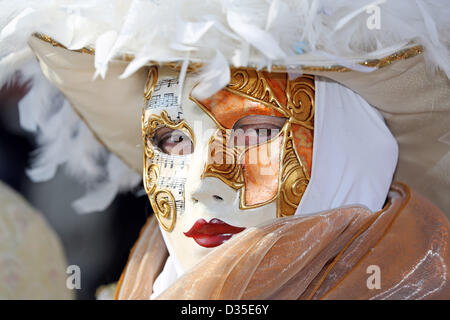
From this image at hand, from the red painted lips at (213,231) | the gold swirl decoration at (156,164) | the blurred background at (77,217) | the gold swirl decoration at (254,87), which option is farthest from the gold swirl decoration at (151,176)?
the blurred background at (77,217)

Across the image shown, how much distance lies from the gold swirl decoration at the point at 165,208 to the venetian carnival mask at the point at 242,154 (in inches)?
1.0

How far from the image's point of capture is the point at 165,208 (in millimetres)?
1589

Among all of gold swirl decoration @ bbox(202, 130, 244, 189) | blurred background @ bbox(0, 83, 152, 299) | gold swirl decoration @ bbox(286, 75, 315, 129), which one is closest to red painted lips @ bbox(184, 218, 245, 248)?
gold swirl decoration @ bbox(202, 130, 244, 189)

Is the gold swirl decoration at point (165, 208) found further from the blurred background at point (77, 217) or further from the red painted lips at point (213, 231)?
the blurred background at point (77, 217)

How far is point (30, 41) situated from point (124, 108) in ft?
1.16

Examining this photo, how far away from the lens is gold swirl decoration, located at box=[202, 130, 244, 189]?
58.7 inches

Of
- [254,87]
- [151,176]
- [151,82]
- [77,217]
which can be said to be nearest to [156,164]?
[151,176]

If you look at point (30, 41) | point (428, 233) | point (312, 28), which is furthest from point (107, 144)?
point (428, 233)

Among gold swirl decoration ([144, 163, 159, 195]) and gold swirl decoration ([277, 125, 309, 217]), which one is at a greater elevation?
gold swirl decoration ([277, 125, 309, 217])

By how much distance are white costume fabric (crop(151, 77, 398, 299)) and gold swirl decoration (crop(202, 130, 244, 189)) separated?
0.18 metres

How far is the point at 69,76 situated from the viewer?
1706mm

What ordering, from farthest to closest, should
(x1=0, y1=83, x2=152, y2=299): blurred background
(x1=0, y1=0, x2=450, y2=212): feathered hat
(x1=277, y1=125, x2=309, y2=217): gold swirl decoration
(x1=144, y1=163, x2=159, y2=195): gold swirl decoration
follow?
(x1=0, y1=83, x2=152, y2=299): blurred background < (x1=144, y1=163, x2=159, y2=195): gold swirl decoration < (x1=277, y1=125, x2=309, y2=217): gold swirl decoration < (x1=0, y1=0, x2=450, y2=212): feathered hat

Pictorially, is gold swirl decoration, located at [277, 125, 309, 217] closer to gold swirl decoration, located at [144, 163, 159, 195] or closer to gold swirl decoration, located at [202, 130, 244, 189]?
gold swirl decoration, located at [202, 130, 244, 189]

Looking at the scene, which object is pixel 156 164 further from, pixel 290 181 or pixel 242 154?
pixel 290 181
